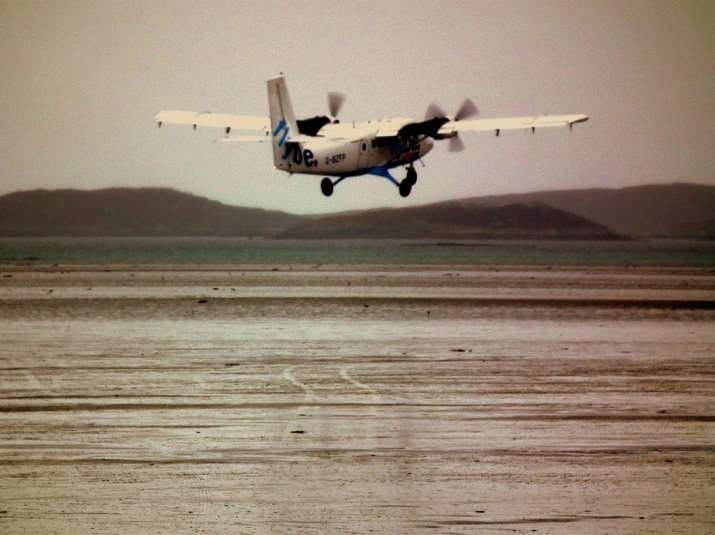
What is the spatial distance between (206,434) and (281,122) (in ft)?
184

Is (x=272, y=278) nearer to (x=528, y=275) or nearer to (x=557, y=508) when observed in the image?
(x=528, y=275)

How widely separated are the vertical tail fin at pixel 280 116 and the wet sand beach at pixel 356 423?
1715 cm

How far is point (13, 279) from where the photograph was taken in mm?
111938

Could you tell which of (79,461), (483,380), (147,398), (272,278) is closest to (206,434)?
(79,461)

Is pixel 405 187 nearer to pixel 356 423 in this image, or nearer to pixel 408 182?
pixel 408 182

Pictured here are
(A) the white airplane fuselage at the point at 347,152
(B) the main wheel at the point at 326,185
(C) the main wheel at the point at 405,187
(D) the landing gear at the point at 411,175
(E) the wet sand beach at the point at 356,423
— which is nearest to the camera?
(E) the wet sand beach at the point at 356,423

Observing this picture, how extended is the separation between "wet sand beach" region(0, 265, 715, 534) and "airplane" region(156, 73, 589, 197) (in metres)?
17.1

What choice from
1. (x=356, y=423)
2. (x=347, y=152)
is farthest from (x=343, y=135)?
(x=356, y=423)

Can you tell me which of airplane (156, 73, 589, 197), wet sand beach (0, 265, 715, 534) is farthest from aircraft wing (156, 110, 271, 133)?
wet sand beach (0, 265, 715, 534)

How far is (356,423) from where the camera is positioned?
2939 cm

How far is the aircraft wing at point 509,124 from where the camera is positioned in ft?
266

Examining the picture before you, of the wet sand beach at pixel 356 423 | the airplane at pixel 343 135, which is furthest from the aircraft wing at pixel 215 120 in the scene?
the wet sand beach at pixel 356 423

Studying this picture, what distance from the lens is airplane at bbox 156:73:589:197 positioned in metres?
80.8

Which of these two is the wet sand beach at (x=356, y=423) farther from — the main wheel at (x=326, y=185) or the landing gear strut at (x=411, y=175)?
the landing gear strut at (x=411, y=175)
